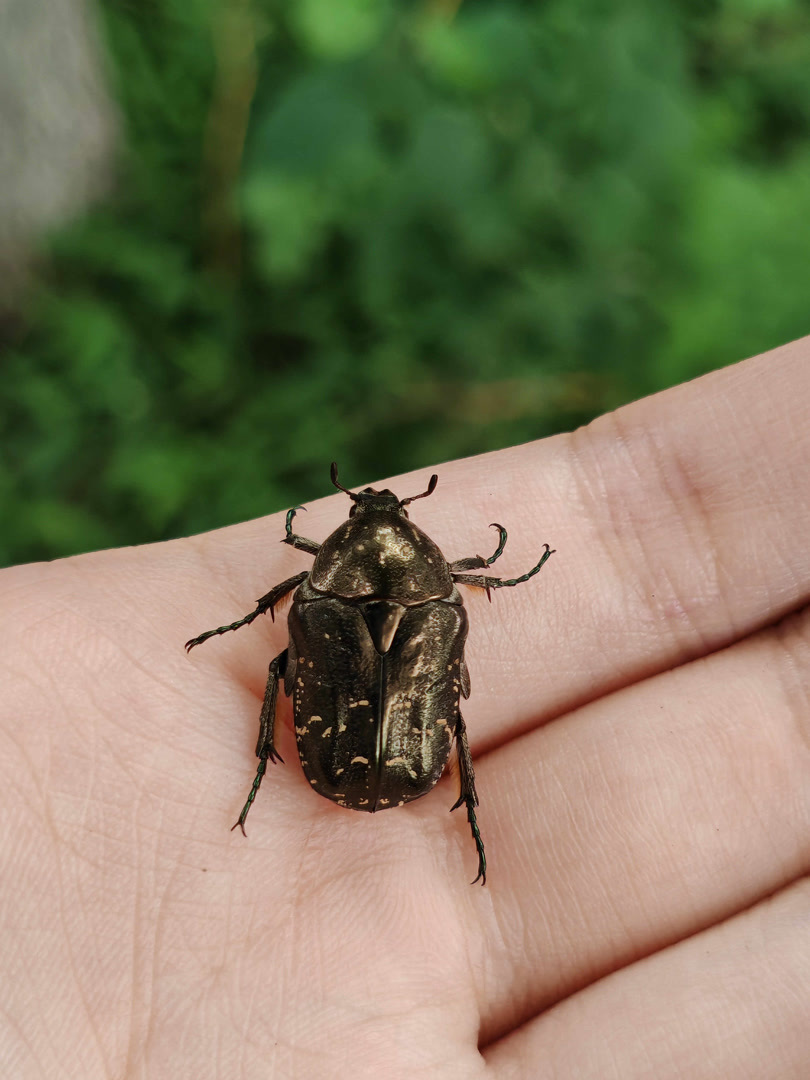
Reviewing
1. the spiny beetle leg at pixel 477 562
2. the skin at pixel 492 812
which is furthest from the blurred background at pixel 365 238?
the spiny beetle leg at pixel 477 562

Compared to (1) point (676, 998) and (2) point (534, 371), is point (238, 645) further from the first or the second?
(2) point (534, 371)

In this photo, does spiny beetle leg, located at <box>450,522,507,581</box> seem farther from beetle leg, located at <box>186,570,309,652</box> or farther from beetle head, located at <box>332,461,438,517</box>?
beetle leg, located at <box>186,570,309,652</box>

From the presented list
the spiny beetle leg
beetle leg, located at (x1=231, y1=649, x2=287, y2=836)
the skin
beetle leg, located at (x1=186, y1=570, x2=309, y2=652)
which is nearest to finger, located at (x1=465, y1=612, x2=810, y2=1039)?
the skin

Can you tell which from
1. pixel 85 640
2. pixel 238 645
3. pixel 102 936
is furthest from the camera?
pixel 238 645

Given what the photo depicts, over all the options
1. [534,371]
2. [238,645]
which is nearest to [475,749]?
[238,645]

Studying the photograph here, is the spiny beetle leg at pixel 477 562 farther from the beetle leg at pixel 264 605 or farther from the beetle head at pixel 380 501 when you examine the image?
the beetle leg at pixel 264 605

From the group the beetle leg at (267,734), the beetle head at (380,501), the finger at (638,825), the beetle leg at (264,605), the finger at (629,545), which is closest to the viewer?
the beetle leg at (267,734)
